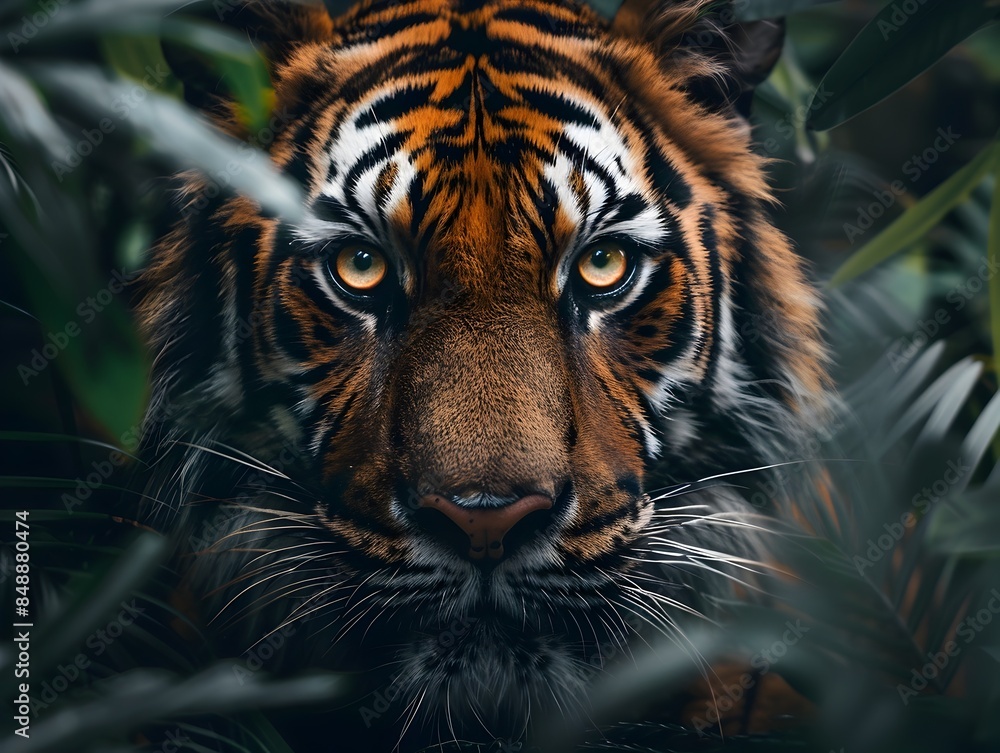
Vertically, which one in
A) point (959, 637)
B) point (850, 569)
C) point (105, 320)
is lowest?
point (959, 637)

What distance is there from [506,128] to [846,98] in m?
0.38

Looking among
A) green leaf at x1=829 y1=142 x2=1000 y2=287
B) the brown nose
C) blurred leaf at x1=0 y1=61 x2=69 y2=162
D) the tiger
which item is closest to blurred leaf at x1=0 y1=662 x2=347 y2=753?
the tiger

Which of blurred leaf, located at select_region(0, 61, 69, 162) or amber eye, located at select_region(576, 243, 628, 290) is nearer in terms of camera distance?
blurred leaf, located at select_region(0, 61, 69, 162)

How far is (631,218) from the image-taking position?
1.04 meters

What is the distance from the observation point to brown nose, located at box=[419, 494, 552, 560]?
914 mm

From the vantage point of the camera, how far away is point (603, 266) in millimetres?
1040

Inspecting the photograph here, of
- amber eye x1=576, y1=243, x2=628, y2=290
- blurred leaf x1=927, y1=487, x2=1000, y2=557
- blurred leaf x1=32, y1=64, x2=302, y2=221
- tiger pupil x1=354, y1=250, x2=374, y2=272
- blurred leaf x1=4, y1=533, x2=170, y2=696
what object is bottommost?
blurred leaf x1=927, y1=487, x2=1000, y2=557

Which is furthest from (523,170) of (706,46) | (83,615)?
(83,615)

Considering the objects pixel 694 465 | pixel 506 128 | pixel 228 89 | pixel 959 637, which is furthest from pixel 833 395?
pixel 228 89

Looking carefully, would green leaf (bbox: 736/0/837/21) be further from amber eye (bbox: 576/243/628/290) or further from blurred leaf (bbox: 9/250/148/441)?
blurred leaf (bbox: 9/250/148/441)

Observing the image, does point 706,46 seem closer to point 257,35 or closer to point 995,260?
point 995,260

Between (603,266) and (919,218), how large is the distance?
39cm

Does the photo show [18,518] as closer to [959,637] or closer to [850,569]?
[850,569]

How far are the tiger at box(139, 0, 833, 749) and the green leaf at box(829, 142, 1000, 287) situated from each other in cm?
7
